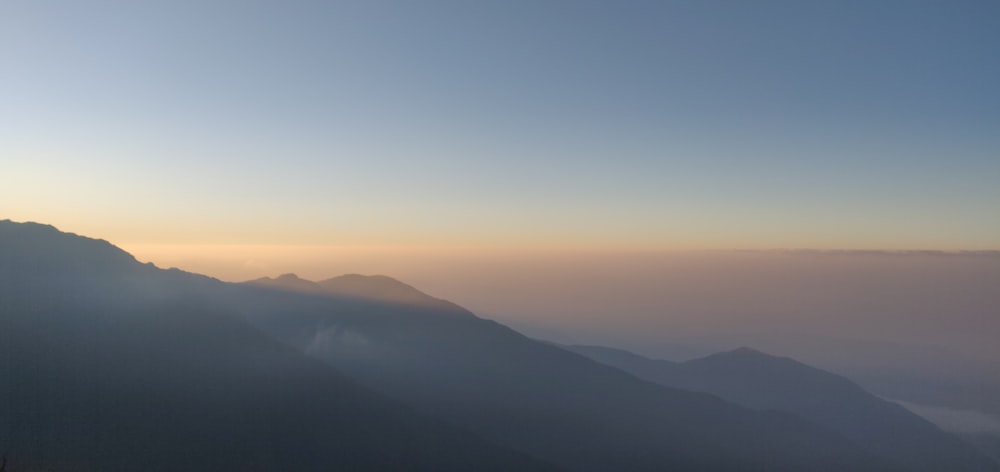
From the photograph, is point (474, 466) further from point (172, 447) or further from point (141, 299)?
point (141, 299)

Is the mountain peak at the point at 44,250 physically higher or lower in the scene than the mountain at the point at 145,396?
higher

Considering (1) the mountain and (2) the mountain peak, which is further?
(2) the mountain peak

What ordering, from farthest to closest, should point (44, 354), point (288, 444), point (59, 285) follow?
point (59, 285) < point (288, 444) < point (44, 354)

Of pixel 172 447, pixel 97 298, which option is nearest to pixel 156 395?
pixel 172 447

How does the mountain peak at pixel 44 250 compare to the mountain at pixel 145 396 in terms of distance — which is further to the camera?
the mountain peak at pixel 44 250

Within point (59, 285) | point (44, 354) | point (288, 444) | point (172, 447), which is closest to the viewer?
point (172, 447)

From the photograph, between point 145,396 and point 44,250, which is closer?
point 145,396

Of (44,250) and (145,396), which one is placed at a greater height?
(44,250)

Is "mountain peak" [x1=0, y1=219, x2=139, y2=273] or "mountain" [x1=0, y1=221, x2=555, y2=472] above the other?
"mountain peak" [x1=0, y1=219, x2=139, y2=273]
